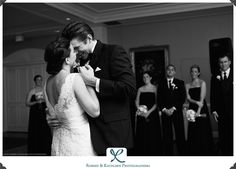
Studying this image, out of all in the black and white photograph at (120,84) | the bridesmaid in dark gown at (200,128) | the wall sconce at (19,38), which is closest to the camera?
the black and white photograph at (120,84)

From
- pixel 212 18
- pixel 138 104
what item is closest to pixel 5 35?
pixel 138 104

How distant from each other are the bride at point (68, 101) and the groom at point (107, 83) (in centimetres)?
5

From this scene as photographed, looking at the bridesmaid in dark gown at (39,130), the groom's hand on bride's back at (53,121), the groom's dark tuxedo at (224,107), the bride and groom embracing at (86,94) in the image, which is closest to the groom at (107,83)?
Answer: the bride and groom embracing at (86,94)

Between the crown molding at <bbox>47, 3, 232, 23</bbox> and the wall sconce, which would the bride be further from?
the wall sconce

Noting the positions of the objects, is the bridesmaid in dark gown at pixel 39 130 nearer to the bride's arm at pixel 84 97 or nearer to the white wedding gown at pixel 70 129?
the white wedding gown at pixel 70 129

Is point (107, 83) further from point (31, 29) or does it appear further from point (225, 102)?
point (31, 29)

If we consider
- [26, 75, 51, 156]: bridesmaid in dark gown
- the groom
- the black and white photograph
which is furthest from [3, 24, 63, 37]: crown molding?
the groom

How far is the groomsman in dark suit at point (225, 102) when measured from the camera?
3.29 m

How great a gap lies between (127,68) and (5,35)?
22.9 feet

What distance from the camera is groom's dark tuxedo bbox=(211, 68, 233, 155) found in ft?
10.8

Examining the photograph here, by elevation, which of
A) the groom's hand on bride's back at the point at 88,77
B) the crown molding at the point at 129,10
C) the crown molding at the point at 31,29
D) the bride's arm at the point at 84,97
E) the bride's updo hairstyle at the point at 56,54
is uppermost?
the crown molding at the point at 31,29

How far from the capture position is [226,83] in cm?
331

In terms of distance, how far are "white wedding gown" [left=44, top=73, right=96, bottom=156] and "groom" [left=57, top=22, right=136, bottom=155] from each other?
0.17ft

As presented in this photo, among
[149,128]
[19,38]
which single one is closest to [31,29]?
[19,38]
